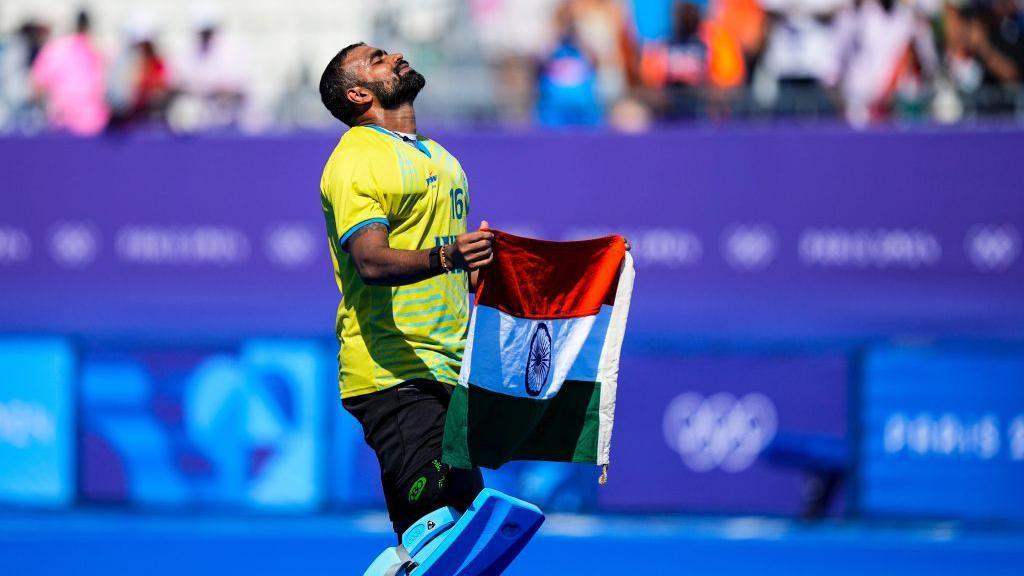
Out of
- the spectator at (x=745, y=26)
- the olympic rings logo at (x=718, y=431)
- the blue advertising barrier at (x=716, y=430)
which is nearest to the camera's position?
the blue advertising barrier at (x=716, y=430)

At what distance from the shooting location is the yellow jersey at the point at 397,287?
15.3 feet

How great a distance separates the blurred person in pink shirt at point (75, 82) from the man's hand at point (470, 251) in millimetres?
8785

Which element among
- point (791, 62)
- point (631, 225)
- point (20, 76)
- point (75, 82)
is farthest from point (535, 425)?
point (20, 76)

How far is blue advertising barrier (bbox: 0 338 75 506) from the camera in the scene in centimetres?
793

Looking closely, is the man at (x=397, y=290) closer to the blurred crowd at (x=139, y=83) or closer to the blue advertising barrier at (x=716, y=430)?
the blue advertising barrier at (x=716, y=430)

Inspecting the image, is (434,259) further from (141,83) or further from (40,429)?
(141,83)

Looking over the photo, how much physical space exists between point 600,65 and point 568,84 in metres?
0.31

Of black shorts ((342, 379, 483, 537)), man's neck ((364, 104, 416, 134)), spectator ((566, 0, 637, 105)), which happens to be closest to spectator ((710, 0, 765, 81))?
spectator ((566, 0, 637, 105))

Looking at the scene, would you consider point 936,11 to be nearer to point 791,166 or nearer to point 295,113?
point 791,166

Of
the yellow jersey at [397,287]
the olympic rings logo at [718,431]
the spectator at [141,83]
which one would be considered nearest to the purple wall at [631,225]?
the spectator at [141,83]

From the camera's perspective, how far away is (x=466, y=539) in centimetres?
460

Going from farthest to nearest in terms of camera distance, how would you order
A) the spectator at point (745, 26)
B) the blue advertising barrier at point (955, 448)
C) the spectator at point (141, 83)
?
the spectator at point (141, 83) → the spectator at point (745, 26) → the blue advertising barrier at point (955, 448)

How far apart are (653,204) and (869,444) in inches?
184

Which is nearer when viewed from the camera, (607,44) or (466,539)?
(466,539)
